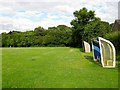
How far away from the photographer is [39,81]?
13344 mm

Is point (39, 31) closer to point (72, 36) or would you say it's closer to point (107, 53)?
point (72, 36)

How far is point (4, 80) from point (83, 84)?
410 centimetres

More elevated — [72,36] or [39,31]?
[39,31]

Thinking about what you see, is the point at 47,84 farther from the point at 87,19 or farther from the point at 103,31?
the point at 87,19

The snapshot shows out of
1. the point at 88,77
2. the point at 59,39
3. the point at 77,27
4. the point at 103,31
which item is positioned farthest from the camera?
the point at 59,39

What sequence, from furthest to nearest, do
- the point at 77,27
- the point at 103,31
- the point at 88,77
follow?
the point at 77,27 → the point at 103,31 → the point at 88,77

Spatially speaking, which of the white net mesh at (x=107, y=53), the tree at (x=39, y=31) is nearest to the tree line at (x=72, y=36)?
the tree at (x=39, y=31)

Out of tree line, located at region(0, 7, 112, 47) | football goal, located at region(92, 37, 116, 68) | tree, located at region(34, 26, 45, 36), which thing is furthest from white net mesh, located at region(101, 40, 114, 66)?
tree, located at region(34, 26, 45, 36)

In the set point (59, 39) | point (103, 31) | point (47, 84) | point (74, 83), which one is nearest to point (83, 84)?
point (74, 83)

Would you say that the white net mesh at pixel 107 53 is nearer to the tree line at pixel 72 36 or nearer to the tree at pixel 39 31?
the tree line at pixel 72 36

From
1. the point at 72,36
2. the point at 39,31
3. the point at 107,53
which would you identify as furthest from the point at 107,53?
the point at 39,31

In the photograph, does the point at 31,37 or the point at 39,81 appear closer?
the point at 39,81

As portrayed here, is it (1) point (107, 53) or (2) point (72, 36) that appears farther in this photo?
(2) point (72, 36)

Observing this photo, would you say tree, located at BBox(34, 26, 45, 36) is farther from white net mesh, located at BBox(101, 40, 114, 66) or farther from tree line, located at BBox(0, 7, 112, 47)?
white net mesh, located at BBox(101, 40, 114, 66)
